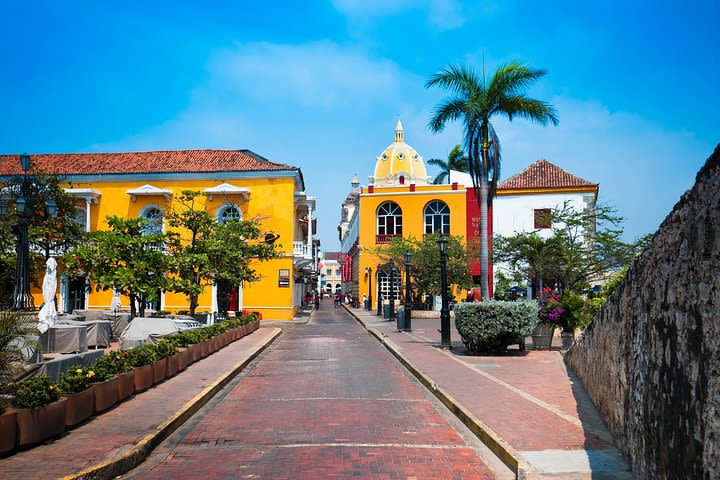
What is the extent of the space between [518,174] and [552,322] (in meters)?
32.9

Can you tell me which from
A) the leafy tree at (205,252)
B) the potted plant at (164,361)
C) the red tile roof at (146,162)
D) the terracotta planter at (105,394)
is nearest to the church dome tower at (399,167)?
the red tile roof at (146,162)

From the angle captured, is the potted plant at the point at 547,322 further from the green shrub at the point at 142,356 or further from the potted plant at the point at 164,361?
the green shrub at the point at 142,356

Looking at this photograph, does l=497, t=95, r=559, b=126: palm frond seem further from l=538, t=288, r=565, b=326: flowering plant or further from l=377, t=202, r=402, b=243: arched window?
l=377, t=202, r=402, b=243: arched window

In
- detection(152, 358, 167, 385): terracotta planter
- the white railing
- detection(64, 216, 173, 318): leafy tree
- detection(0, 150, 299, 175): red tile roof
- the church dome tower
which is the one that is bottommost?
detection(152, 358, 167, 385): terracotta planter

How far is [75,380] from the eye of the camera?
749 cm

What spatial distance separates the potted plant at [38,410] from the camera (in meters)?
6.14

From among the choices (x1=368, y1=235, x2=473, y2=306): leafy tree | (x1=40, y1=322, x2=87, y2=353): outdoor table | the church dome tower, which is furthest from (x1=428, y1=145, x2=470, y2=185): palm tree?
(x1=40, y1=322, x2=87, y2=353): outdoor table

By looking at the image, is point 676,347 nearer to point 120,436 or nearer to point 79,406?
point 120,436

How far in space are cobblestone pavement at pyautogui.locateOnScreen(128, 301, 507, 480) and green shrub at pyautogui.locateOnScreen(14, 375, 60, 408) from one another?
1.30 meters

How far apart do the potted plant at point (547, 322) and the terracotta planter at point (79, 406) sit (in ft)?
38.4

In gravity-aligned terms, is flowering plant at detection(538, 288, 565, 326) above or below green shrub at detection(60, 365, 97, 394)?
above

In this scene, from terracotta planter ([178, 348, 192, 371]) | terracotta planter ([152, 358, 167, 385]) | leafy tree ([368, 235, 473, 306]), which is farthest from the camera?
leafy tree ([368, 235, 473, 306])

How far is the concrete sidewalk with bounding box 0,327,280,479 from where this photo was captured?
18.5 feet

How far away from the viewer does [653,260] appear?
520 centimetres
